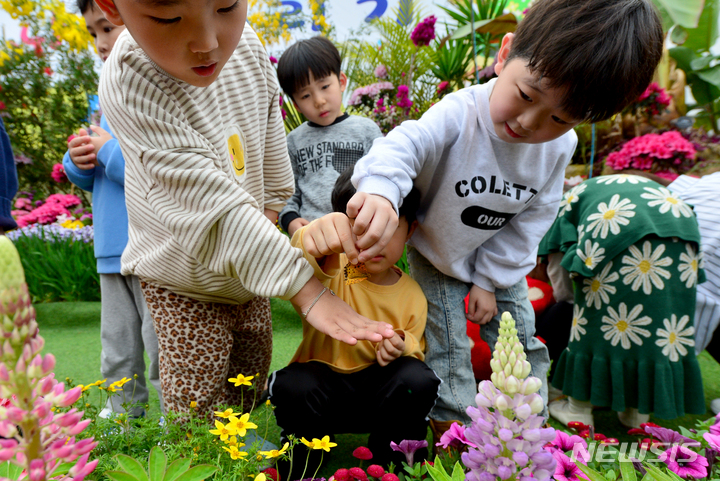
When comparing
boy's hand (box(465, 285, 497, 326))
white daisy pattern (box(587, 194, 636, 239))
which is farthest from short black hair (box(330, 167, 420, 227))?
white daisy pattern (box(587, 194, 636, 239))

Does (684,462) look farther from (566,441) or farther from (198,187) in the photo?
(198,187)

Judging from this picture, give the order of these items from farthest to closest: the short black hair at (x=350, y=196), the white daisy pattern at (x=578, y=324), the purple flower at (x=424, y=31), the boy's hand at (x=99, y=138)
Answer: the purple flower at (x=424, y=31) → the white daisy pattern at (x=578, y=324) → the boy's hand at (x=99, y=138) → the short black hair at (x=350, y=196)

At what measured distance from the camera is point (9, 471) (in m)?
0.54

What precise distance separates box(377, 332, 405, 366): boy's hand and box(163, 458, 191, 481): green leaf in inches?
27.9

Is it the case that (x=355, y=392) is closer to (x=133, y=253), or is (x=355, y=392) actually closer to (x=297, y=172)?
(x=133, y=253)

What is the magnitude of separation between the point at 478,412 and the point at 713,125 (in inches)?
222

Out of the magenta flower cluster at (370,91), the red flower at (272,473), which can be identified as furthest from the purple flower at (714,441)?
the magenta flower cluster at (370,91)

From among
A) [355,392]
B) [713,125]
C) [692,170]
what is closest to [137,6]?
[355,392]

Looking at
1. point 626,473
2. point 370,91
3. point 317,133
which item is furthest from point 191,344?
point 370,91

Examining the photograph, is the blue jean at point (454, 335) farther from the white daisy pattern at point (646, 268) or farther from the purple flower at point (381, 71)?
the purple flower at point (381, 71)

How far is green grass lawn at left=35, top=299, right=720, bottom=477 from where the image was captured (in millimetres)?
1744

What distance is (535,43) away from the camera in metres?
1.07

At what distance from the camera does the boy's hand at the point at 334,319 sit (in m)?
0.95

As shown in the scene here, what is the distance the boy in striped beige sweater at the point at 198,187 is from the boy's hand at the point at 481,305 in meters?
0.62
